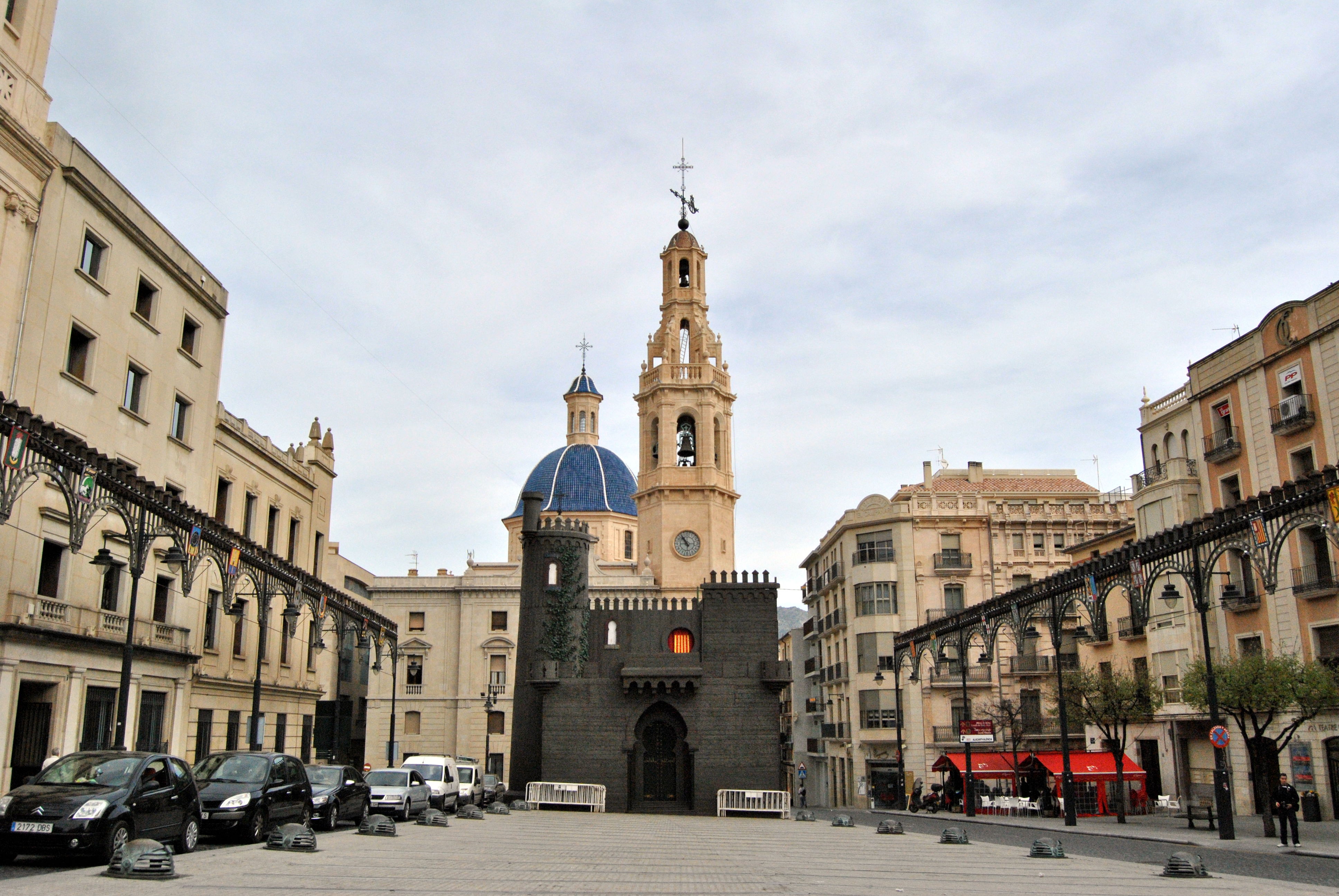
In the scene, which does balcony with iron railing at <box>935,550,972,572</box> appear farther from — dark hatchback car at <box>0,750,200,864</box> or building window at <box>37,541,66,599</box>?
dark hatchback car at <box>0,750,200,864</box>

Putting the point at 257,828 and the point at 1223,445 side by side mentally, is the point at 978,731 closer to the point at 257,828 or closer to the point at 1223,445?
the point at 1223,445

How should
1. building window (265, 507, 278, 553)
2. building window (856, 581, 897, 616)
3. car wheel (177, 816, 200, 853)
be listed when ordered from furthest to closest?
1. building window (856, 581, 897, 616)
2. building window (265, 507, 278, 553)
3. car wheel (177, 816, 200, 853)

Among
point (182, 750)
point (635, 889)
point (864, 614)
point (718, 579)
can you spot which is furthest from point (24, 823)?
point (864, 614)

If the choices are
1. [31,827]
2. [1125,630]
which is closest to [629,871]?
[31,827]

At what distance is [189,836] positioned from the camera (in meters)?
14.1

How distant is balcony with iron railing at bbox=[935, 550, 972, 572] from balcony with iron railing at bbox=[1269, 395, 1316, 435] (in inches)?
767

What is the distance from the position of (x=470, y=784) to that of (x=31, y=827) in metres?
20.6

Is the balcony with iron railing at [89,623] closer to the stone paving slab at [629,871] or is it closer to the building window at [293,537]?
the stone paving slab at [629,871]

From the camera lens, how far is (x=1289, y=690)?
25.1 meters

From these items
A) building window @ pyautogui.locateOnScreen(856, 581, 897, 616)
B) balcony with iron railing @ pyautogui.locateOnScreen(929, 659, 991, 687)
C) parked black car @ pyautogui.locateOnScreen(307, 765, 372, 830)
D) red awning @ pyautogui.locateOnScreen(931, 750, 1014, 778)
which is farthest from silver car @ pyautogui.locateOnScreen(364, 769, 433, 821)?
building window @ pyautogui.locateOnScreen(856, 581, 897, 616)

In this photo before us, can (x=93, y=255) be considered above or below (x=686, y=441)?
below

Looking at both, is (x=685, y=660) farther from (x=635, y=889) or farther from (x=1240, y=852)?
(x=635, y=889)

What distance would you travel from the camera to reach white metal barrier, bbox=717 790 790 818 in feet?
116

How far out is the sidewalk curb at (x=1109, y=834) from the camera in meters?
18.6
